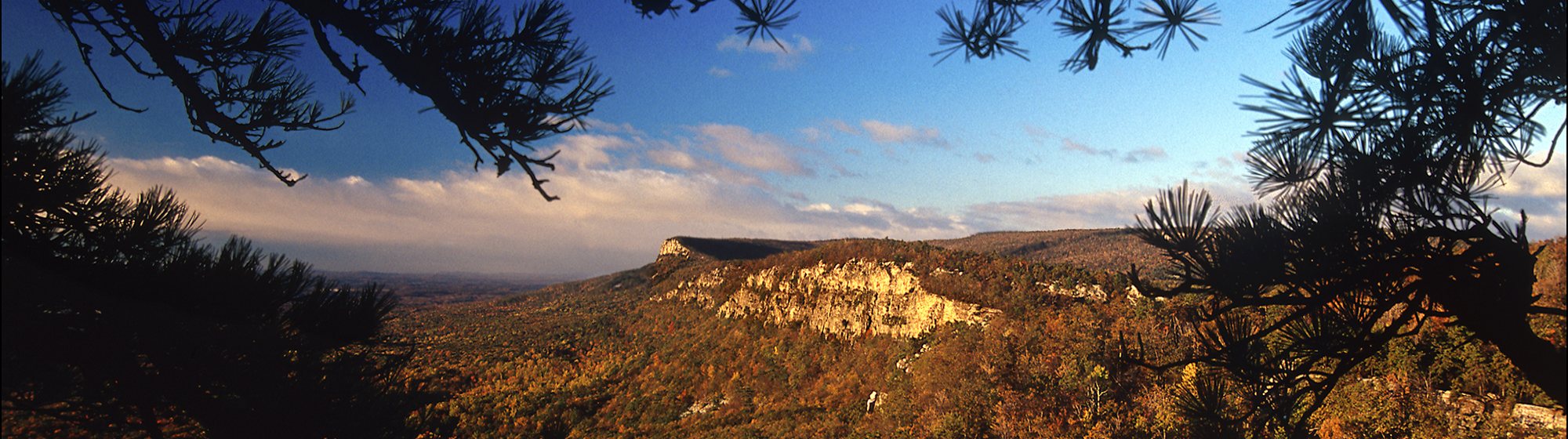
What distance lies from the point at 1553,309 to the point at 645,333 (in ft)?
116

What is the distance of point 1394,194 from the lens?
250cm

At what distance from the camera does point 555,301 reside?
56.7 metres

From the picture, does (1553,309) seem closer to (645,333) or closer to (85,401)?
(85,401)

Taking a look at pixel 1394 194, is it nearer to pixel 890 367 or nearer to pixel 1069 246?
pixel 890 367

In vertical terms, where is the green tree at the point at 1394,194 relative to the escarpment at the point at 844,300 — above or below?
above

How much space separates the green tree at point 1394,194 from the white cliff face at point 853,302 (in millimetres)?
15883

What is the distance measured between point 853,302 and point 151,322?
2135 cm

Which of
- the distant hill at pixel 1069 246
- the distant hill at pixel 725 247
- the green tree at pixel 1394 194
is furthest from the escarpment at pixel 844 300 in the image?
the distant hill at pixel 725 247

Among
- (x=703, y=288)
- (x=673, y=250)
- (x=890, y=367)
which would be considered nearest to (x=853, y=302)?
(x=890, y=367)

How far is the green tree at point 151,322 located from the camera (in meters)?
2.78

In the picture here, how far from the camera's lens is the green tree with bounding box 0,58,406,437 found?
2.78 metres

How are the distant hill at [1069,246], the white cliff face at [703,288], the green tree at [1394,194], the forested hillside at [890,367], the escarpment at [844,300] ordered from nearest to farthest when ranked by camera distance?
the green tree at [1394,194] < the forested hillside at [890,367] < the escarpment at [844,300] < the white cliff face at [703,288] < the distant hill at [1069,246]

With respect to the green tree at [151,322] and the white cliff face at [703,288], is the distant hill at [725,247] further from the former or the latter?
the green tree at [151,322]

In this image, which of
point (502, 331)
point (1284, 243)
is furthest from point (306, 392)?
point (502, 331)
